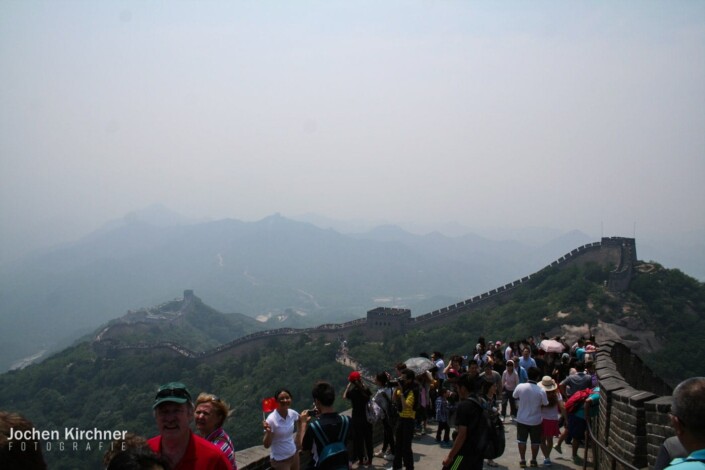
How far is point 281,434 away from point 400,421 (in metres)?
2.04

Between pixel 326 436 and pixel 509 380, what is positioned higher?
pixel 326 436

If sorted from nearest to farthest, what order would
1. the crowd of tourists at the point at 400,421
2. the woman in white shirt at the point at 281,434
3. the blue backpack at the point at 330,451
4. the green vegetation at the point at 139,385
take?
the crowd of tourists at the point at 400,421 < the blue backpack at the point at 330,451 < the woman in white shirt at the point at 281,434 < the green vegetation at the point at 139,385

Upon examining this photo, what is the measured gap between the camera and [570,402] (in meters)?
8.33

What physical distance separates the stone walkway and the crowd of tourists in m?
0.12

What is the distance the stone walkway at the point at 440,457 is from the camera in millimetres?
7992

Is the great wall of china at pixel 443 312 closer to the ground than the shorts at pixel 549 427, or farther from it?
closer to the ground

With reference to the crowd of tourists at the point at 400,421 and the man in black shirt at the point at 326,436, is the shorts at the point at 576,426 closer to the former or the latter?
the crowd of tourists at the point at 400,421

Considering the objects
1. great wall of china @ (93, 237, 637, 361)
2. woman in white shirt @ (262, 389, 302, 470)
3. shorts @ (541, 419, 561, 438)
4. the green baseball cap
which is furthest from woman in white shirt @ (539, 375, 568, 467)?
great wall of china @ (93, 237, 637, 361)

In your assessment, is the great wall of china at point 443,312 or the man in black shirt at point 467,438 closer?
the man in black shirt at point 467,438

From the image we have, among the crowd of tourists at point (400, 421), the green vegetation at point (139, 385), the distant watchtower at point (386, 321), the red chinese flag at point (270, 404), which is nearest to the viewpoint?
the crowd of tourists at point (400, 421)

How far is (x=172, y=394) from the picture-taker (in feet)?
12.3

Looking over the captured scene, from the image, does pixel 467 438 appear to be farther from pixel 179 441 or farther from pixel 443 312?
pixel 443 312

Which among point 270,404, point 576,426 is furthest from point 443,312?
point 270,404

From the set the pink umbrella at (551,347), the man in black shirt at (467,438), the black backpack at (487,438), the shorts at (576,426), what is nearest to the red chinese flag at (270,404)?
the man in black shirt at (467,438)
